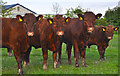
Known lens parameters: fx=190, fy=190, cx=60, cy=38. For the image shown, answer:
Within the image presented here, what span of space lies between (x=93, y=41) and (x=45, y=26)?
489 centimetres

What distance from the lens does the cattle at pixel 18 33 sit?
9.18 metres

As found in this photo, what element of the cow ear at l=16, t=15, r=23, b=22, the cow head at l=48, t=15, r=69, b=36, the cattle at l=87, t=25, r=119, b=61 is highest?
the cow ear at l=16, t=15, r=23, b=22

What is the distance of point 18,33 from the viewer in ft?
30.9

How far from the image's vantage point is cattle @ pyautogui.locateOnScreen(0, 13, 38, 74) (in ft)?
30.1

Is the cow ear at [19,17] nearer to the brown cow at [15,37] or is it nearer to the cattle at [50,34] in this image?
the brown cow at [15,37]

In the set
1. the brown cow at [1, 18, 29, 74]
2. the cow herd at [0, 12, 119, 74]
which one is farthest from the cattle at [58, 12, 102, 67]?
the brown cow at [1, 18, 29, 74]

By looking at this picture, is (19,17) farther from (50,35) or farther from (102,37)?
(102,37)

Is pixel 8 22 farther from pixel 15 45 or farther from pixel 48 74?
pixel 48 74

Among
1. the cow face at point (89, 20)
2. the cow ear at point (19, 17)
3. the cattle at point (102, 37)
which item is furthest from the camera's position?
the cattle at point (102, 37)

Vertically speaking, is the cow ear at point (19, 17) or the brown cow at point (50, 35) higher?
the cow ear at point (19, 17)

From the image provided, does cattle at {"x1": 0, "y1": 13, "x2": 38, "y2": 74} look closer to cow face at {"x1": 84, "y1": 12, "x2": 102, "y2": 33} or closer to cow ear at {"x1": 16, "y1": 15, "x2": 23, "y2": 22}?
cow ear at {"x1": 16, "y1": 15, "x2": 23, "y2": 22}

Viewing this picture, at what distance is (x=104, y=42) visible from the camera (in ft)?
45.8

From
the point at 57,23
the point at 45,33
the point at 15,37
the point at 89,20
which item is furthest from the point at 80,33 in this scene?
the point at 15,37

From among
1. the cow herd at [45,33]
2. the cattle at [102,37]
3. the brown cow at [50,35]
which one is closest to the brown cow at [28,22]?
the cow herd at [45,33]
